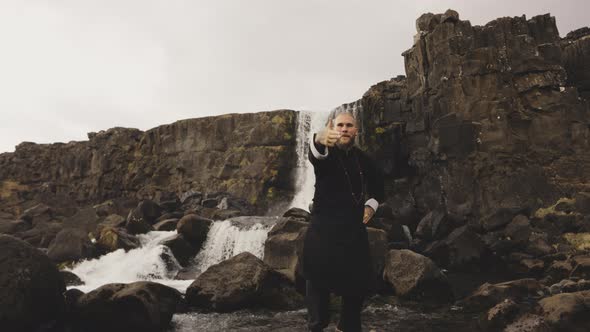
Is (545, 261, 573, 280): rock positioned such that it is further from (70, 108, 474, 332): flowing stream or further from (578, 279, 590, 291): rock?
(70, 108, 474, 332): flowing stream

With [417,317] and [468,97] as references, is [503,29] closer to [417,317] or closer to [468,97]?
[468,97]

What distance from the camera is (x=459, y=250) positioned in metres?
16.9

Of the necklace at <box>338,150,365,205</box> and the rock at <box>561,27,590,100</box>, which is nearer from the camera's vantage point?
the necklace at <box>338,150,365,205</box>

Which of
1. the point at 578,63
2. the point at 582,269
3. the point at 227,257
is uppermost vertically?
the point at 578,63

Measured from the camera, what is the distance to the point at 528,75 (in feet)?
76.0

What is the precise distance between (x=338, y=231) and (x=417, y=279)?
843 cm

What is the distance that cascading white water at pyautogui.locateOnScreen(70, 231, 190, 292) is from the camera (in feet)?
55.6

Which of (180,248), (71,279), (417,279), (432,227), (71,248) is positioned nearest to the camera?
(417,279)

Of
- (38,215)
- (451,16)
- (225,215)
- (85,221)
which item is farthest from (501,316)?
(38,215)

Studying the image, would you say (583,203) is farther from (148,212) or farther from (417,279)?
(148,212)

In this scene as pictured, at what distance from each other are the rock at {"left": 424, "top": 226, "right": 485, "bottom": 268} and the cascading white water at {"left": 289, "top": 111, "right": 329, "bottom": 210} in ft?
60.3

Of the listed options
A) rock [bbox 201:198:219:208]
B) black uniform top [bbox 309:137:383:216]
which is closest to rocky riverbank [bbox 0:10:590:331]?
rock [bbox 201:198:219:208]

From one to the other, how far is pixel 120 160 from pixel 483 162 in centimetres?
3910

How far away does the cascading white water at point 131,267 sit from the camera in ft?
55.6
